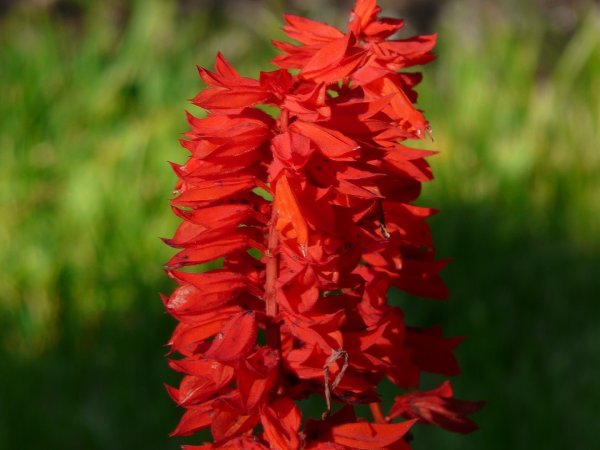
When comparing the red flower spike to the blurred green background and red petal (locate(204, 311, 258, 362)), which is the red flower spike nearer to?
red petal (locate(204, 311, 258, 362))

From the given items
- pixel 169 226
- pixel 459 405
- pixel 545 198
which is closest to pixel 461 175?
pixel 545 198

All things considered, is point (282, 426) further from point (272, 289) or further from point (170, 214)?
point (170, 214)

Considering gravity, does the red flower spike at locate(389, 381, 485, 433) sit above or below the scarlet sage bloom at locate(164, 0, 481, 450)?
below

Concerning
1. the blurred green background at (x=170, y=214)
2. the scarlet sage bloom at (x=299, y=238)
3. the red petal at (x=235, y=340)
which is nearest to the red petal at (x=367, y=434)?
the scarlet sage bloom at (x=299, y=238)

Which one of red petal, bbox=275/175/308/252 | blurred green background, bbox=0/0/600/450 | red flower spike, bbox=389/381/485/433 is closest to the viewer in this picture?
red petal, bbox=275/175/308/252

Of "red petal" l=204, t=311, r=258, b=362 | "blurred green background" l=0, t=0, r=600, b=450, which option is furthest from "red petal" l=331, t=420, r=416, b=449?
"blurred green background" l=0, t=0, r=600, b=450

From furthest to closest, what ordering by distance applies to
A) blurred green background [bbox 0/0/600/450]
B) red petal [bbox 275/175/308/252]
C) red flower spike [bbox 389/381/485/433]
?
blurred green background [bbox 0/0/600/450] → red flower spike [bbox 389/381/485/433] → red petal [bbox 275/175/308/252]

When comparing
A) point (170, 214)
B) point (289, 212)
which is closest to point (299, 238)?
point (289, 212)
